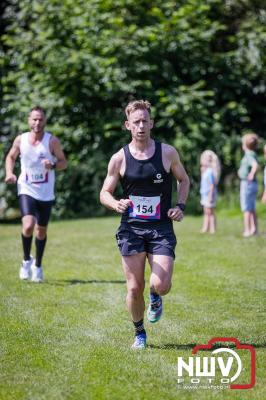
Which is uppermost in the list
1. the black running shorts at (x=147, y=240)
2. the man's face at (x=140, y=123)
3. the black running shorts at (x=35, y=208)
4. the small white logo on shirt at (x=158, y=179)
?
the man's face at (x=140, y=123)

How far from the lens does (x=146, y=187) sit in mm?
6426

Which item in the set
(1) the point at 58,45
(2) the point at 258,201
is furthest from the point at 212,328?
(1) the point at 58,45

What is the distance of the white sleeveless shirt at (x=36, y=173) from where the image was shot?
9812 mm

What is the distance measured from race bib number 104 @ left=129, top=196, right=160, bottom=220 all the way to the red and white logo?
1.21 metres

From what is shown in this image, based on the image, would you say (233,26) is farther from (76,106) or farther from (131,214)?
(131,214)

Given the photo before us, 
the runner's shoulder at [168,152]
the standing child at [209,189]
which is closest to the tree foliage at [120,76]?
the standing child at [209,189]

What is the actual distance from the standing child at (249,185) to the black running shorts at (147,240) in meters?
8.13

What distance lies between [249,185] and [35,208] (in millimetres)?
5871

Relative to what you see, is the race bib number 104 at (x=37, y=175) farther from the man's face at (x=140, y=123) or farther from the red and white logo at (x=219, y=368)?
the red and white logo at (x=219, y=368)

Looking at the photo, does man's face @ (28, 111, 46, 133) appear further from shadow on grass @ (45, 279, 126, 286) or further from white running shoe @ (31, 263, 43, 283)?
shadow on grass @ (45, 279, 126, 286)

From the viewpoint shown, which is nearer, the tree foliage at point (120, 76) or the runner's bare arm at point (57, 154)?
the runner's bare arm at point (57, 154)

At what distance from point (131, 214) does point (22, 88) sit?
15.3 meters

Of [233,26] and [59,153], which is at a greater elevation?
[233,26]

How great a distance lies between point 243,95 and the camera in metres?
22.6
